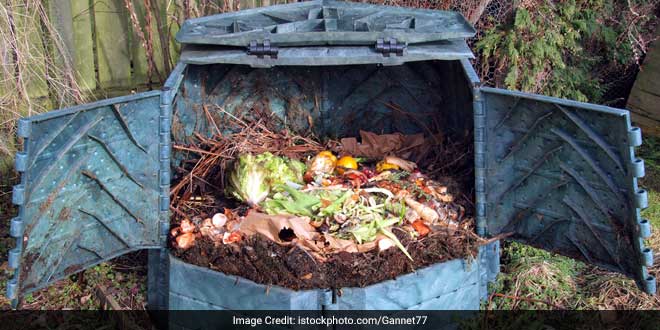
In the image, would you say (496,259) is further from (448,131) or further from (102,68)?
(102,68)

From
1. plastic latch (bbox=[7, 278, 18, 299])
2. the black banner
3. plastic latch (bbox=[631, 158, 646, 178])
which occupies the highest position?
plastic latch (bbox=[631, 158, 646, 178])

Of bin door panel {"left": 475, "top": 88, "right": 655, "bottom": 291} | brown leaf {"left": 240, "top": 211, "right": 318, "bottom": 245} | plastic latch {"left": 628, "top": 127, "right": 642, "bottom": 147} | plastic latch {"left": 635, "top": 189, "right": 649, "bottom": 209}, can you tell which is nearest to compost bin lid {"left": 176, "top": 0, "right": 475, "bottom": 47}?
bin door panel {"left": 475, "top": 88, "right": 655, "bottom": 291}

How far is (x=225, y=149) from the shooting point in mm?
5086

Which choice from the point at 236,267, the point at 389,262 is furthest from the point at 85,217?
the point at 389,262

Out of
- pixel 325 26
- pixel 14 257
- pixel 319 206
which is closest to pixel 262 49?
pixel 325 26

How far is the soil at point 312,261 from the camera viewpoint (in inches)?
154

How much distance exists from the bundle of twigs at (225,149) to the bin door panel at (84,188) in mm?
419

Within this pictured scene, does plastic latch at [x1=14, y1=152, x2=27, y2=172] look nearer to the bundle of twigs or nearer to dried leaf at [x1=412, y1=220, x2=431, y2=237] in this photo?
the bundle of twigs

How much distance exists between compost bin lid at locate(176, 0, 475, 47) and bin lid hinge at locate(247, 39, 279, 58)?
21 mm

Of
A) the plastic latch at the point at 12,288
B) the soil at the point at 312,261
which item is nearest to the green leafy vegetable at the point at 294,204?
the soil at the point at 312,261

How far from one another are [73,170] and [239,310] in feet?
3.71

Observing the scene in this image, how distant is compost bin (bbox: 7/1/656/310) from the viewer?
367 centimetres

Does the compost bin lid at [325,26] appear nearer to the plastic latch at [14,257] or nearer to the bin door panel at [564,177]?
the bin door panel at [564,177]

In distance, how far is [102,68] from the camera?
609 centimetres
